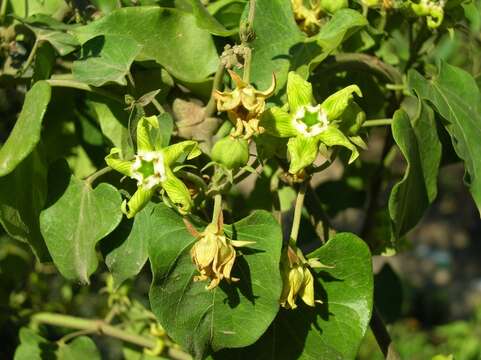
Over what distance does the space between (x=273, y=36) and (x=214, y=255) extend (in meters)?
0.29

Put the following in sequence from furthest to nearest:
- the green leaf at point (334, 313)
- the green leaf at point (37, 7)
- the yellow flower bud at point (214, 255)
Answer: the green leaf at point (37, 7)
the green leaf at point (334, 313)
the yellow flower bud at point (214, 255)

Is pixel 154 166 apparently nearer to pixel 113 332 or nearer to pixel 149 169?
pixel 149 169

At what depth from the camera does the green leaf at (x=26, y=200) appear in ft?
2.76

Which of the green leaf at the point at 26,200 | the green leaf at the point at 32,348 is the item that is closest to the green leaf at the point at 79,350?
the green leaf at the point at 32,348

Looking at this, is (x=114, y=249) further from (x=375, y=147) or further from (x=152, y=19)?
(x=375, y=147)

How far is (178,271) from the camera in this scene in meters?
0.78

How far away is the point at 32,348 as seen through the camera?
117 cm

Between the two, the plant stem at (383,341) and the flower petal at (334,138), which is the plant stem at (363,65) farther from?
the plant stem at (383,341)

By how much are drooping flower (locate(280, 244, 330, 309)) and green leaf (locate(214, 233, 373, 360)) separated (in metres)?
0.06

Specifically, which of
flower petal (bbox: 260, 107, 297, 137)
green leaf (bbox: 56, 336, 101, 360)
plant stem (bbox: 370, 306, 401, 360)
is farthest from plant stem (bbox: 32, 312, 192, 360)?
flower petal (bbox: 260, 107, 297, 137)

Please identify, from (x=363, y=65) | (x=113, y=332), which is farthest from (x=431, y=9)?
(x=113, y=332)

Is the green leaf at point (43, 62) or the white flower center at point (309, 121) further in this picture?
the green leaf at point (43, 62)

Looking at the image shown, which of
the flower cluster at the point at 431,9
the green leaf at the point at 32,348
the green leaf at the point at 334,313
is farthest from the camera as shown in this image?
the green leaf at the point at 32,348

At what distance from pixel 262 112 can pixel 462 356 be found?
220cm
